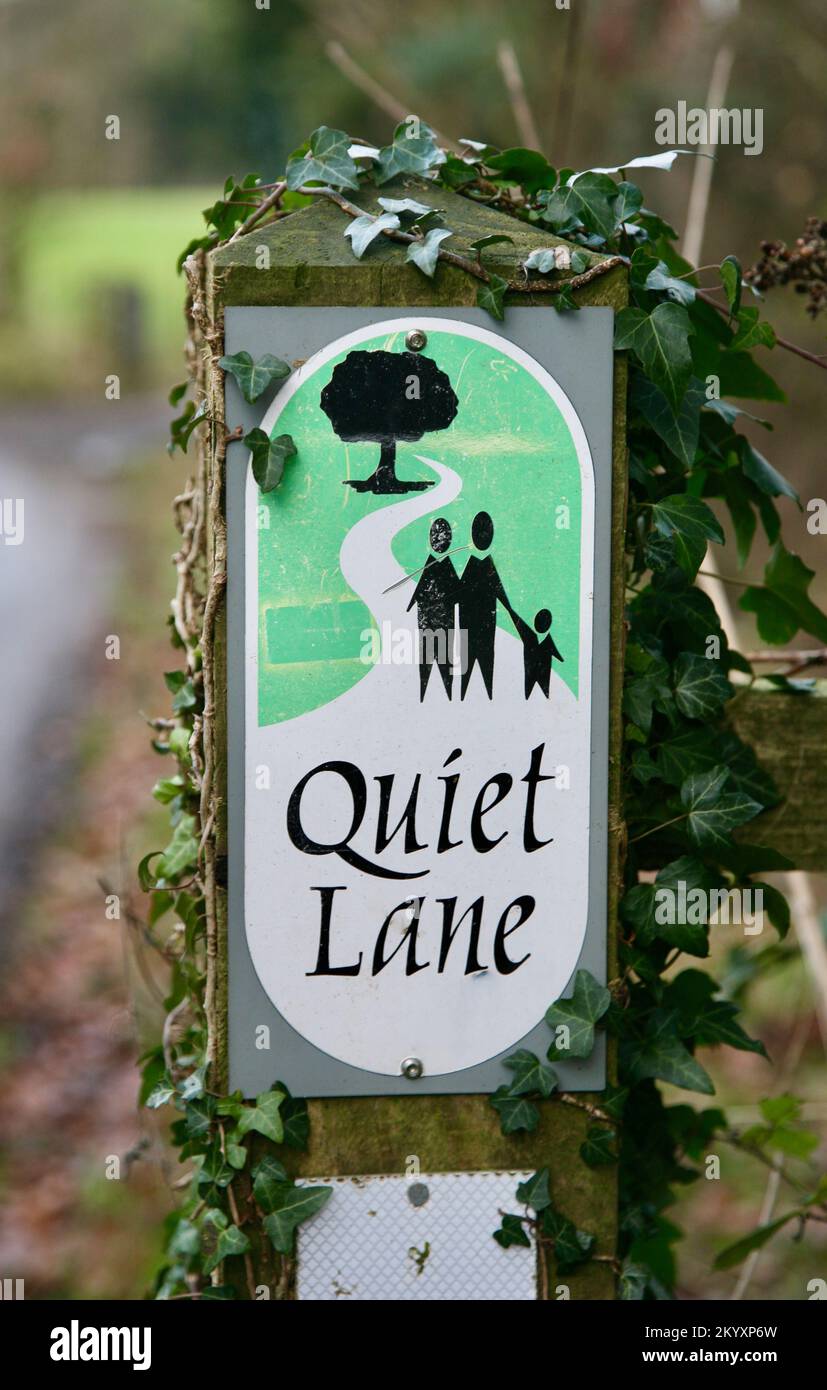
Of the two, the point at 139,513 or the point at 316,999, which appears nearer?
the point at 316,999

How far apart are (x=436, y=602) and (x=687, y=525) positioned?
0.31m

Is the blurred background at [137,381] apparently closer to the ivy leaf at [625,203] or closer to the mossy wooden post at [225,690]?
the mossy wooden post at [225,690]

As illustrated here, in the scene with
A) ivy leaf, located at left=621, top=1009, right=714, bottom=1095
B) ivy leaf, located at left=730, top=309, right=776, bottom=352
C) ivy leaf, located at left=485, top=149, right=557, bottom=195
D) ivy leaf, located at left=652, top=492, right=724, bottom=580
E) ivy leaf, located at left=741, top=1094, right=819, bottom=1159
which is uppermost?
ivy leaf, located at left=485, top=149, right=557, bottom=195

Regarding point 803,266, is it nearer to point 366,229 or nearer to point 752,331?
point 752,331

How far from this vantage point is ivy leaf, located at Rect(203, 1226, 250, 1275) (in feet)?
4.24

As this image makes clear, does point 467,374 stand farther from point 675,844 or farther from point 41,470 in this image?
point 41,470

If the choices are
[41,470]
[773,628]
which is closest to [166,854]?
[773,628]

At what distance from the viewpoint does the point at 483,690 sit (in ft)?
4.28

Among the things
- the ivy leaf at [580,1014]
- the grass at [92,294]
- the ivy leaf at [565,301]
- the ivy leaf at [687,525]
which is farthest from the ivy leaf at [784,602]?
the grass at [92,294]

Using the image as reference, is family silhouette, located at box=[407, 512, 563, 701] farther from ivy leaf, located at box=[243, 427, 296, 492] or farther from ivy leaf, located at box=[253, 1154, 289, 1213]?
ivy leaf, located at box=[253, 1154, 289, 1213]

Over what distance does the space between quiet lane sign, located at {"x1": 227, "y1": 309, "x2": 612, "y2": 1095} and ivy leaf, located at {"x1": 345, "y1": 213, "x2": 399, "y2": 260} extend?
0.07 m

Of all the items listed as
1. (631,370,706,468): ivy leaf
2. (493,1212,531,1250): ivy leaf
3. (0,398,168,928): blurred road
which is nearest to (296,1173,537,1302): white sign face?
(493,1212,531,1250): ivy leaf

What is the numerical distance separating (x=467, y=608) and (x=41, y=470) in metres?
11.3

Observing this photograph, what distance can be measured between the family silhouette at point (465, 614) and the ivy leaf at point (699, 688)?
19 cm
